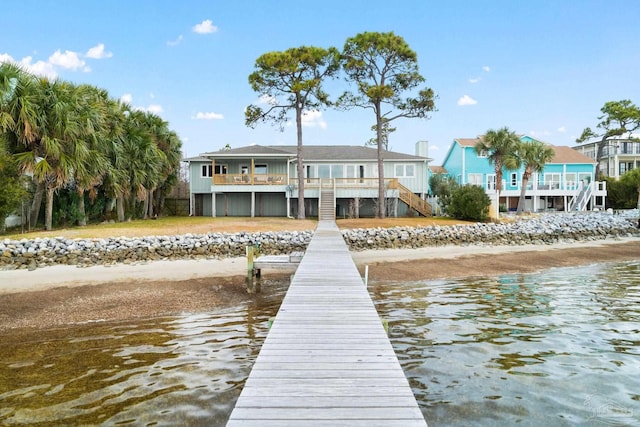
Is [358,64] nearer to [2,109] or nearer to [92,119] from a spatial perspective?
[92,119]

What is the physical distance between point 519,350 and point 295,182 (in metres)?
24.5

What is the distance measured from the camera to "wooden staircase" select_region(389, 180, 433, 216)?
29922 millimetres

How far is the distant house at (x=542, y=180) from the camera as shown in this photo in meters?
39.2

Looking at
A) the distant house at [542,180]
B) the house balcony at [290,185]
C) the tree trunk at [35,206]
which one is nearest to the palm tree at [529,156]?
the distant house at [542,180]

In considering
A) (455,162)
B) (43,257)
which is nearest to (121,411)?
(43,257)

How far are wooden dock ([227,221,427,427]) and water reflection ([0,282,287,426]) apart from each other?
1.18 meters

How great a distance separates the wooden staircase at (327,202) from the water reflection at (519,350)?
1622 centimetres

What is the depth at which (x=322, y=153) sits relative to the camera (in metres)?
34.4

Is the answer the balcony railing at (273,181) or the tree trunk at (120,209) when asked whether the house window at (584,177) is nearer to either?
the balcony railing at (273,181)

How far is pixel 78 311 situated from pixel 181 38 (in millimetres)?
21251

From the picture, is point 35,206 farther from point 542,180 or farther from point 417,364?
point 542,180

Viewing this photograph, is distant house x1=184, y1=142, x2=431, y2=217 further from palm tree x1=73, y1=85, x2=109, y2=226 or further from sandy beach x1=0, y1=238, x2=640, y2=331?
sandy beach x1=0, y1=238, x2=640, y2=331

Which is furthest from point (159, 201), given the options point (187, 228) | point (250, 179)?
point (187, 228)

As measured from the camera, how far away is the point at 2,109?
18.5 metres
